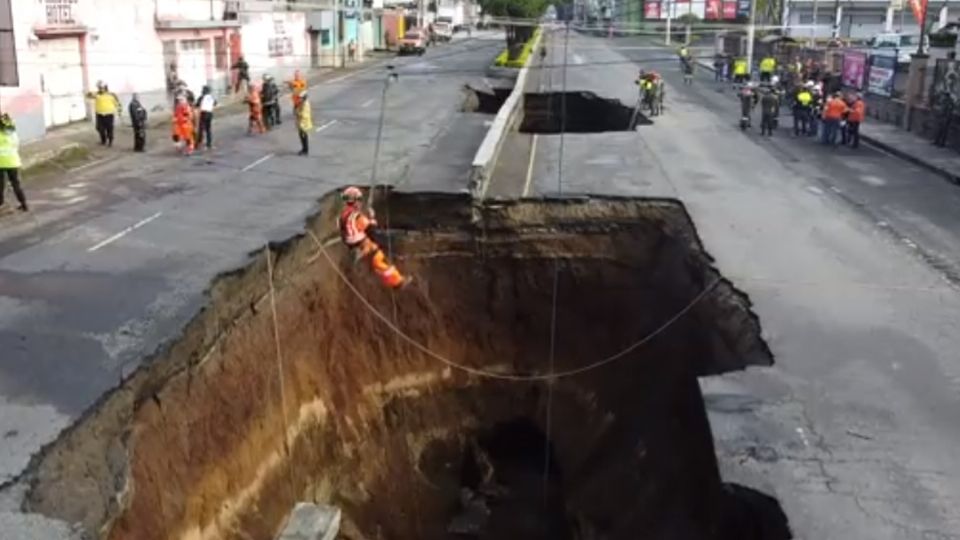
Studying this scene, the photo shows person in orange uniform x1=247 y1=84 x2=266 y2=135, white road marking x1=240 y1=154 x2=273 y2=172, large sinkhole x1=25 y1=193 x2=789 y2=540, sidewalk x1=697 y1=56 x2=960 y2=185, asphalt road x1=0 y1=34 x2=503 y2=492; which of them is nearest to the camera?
large sinkhole x1=25 y1=193 x2=789 y2=540

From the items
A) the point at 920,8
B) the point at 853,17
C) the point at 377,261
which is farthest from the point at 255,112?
the point at 853,17

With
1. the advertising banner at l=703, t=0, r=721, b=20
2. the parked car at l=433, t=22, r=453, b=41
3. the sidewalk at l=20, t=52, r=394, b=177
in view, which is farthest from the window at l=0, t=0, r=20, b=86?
the advertising banner at l=703, t=0, r=721, b=20

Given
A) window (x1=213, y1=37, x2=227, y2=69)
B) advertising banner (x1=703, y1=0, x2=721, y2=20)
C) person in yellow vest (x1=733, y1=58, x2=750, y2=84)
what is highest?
advertising banner (x1=703, y1=0, x2=721, y2=20)

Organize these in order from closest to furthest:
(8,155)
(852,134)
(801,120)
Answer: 1. (8,155)
2. (852,134)
3. (801,120)

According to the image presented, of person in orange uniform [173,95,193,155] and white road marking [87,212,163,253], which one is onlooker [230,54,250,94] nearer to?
person in orange uniform [173,95,193,155]

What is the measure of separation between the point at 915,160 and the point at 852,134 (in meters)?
2.84

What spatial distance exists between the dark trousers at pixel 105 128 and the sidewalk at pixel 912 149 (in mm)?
19810

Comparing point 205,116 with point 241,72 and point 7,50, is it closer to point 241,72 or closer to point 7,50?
point 7,50

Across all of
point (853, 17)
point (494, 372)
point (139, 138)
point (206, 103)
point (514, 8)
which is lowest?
point (494, 372)

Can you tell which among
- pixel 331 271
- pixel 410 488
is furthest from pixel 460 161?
pixel 410 488

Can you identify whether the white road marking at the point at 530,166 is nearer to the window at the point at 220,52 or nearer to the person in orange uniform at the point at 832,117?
the person in orange uniform at the point at 832,117

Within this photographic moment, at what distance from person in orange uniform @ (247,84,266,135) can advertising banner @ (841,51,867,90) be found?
66.7 feet

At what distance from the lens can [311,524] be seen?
8.84 metres

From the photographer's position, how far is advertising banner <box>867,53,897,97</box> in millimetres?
30516
